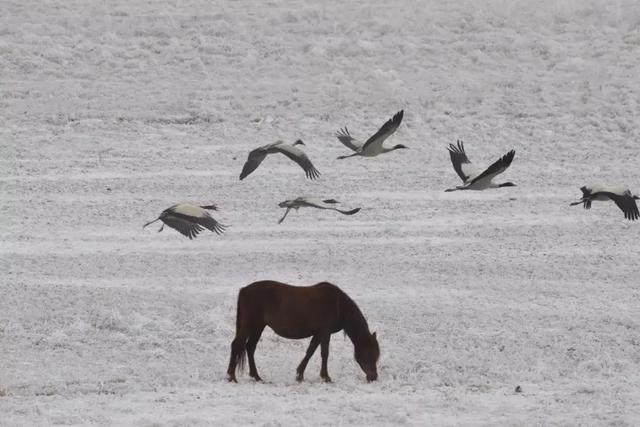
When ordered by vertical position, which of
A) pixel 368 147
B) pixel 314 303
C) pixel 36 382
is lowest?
pixel 36 382

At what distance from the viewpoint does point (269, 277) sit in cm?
1670

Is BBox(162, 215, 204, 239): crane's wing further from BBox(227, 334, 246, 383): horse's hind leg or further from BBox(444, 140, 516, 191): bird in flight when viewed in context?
BBox(444, 140, 516, 191): bird in flight

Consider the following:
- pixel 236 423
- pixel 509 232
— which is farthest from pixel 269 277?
pixel 236 423

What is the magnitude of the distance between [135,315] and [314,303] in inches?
111

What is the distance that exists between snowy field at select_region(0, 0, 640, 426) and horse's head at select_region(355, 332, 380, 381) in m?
0.17

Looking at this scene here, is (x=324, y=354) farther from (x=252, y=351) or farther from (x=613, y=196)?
(x=613, y=196)

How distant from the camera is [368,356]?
12.3m

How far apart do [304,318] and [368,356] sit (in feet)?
2.17

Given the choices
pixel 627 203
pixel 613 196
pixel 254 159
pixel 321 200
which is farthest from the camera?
pixel 254 159

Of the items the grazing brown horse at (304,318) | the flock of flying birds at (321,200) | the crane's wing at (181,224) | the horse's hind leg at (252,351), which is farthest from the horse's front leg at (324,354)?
the crane's wing at (181,224)

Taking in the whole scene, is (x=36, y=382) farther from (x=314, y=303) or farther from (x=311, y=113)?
(x=311, y=113)

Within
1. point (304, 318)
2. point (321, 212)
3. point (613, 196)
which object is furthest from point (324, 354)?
point (321, 212)

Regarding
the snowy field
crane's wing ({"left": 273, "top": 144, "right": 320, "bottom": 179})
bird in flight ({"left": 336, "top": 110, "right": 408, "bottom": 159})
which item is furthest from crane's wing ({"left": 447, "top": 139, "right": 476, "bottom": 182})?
the snowy field

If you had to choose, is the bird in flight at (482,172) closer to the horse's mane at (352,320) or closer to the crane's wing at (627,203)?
the crane's wing at (627,203)
